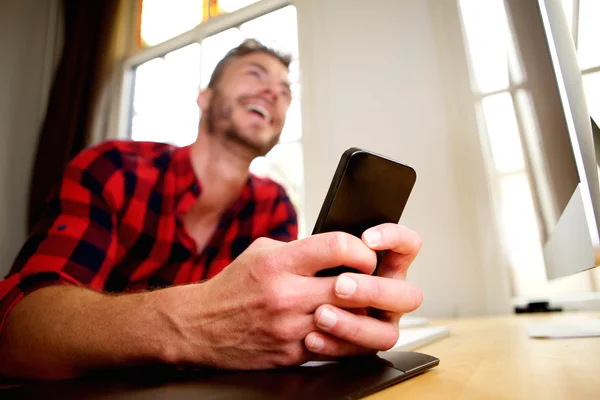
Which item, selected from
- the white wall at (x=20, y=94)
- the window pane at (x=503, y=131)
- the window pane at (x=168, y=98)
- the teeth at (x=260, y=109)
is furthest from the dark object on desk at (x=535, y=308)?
the white wall at (x=20, y=94)

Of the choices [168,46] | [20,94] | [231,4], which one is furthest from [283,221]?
[20,94]

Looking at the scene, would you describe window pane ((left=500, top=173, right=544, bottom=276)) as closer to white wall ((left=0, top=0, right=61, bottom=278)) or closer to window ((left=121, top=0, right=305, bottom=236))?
window ((left=121, top=0, right=305, bottom=236))

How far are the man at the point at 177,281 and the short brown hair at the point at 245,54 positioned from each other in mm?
535

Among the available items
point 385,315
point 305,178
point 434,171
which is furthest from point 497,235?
point 385,315

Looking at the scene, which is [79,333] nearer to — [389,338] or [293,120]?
[389,338]

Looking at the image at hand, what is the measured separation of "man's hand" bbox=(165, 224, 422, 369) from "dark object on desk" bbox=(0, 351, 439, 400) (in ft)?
0.05

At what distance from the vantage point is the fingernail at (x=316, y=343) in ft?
1.00

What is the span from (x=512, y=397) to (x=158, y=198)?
0.81 m

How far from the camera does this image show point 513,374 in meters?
0.26

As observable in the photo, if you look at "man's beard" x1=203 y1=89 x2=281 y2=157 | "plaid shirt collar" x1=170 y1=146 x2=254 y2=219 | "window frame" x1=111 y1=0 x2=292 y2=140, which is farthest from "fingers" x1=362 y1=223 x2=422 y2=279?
"window frame" x1=111 y1=0 x2=292 y2=140

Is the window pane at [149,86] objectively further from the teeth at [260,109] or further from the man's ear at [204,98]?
the teeth at [260,109]

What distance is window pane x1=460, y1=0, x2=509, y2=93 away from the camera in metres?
1.08

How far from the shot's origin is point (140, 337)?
0.35 m

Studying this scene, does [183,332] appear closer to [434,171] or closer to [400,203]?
[400,203]
